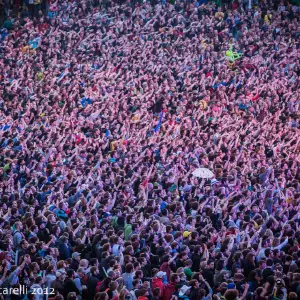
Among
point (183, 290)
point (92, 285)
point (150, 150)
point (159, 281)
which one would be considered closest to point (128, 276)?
point (159, 281)

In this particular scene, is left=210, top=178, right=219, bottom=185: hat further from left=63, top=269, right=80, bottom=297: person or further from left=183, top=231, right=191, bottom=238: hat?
left=63, top=269, right=80, bottom=297: person

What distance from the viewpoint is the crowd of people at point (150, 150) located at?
35.6 feet

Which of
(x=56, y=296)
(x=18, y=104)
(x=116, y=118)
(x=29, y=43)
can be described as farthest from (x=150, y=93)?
(x=56, y=296)

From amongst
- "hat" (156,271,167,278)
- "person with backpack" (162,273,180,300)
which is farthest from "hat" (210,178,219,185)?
"person with backpack" (162,273,180,300)

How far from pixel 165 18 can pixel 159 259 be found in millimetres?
15950

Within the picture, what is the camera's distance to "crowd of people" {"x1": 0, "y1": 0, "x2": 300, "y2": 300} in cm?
1085

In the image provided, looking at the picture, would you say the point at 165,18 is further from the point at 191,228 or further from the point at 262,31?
the point at 191,228

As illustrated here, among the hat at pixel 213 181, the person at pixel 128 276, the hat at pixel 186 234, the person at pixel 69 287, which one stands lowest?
the hat at pixel 213 181

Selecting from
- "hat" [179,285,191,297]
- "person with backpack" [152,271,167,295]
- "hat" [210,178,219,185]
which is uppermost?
"person with backpack" [152,271,167,295]

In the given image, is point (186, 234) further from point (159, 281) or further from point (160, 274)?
point (159, 281)

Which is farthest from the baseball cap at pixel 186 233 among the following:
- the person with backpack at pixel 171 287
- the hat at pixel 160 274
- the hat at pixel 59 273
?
the hat at pixel 59 273

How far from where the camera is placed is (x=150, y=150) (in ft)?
53.9

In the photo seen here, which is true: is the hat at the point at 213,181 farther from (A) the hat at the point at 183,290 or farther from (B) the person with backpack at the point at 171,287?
(A) the hat at the point at 183,290

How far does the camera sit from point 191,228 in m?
12.7
